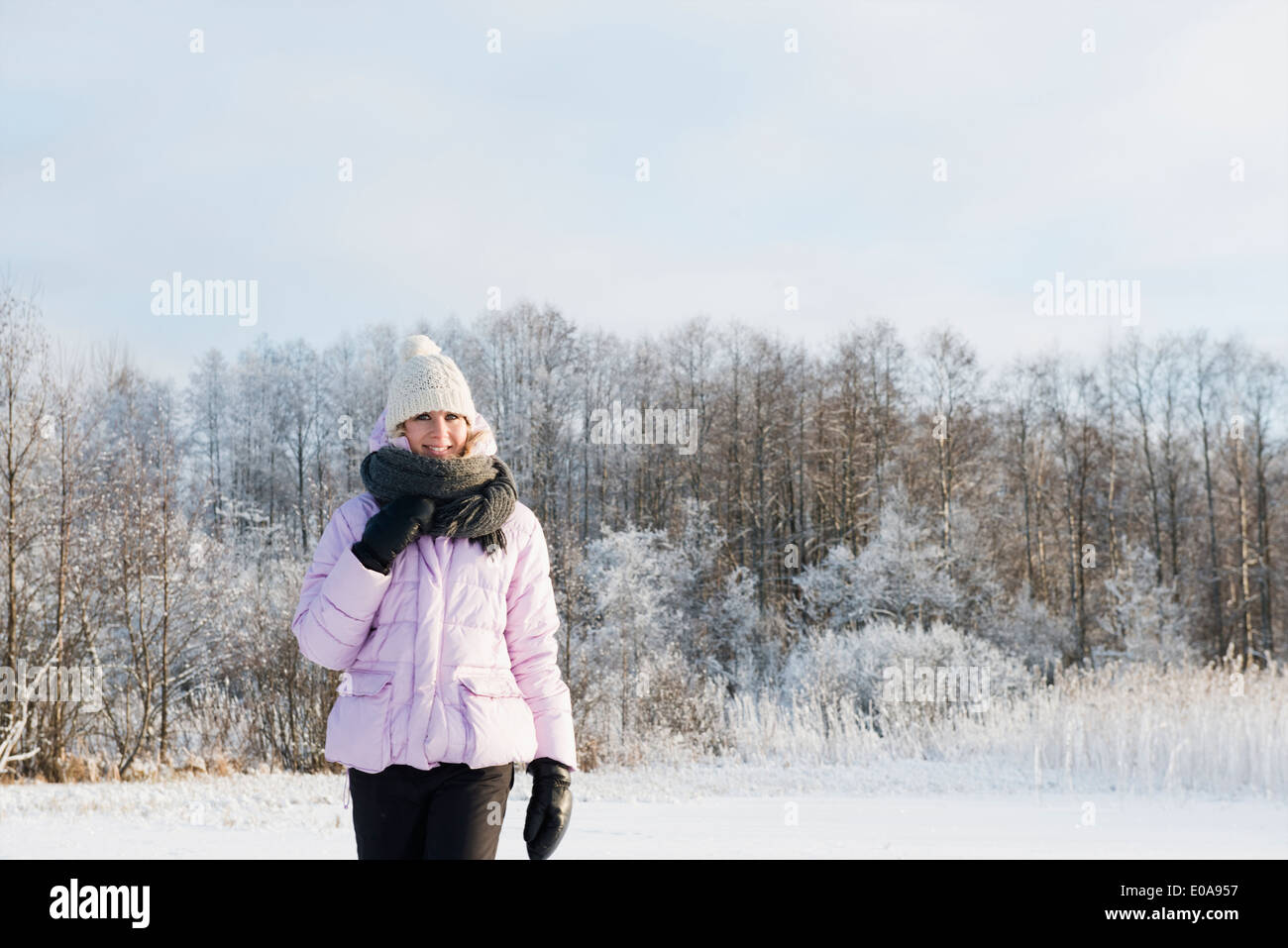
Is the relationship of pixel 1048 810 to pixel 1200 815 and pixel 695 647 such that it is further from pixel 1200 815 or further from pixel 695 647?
pixel 695 647

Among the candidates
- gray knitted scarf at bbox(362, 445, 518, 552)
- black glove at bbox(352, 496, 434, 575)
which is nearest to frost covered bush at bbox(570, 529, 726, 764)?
gray knitted scarf at bbox(362, 445, 518, 552)

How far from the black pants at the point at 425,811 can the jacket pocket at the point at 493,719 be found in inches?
2.5

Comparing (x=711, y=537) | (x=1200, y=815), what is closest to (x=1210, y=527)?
(x=711, y=537)

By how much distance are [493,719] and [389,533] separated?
526 millimetres

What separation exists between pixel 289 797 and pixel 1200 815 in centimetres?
710

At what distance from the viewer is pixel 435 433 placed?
2.93m

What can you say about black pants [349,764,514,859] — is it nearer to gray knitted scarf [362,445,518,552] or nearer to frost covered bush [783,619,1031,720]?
gray knitted scarf [362,445,518,552]

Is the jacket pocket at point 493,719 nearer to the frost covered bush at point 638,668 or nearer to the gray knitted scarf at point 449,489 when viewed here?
the gray knitted scarf at point 449,489

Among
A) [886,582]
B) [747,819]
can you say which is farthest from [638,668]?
[886,582]

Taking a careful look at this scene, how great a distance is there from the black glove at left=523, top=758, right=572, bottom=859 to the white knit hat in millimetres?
988

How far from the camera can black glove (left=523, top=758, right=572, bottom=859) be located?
273 cm

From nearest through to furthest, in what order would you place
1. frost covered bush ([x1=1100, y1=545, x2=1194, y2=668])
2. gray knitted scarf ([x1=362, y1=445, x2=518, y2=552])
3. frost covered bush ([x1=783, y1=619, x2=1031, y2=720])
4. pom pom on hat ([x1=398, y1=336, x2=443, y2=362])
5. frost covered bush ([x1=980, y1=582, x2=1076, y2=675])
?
gray knitted scarf ([x1=362, y1=445, x2=518, y2=552])
pom pom on hat ([x1=398, y1=336, x2=443, y2=362])
frost covered bush ([x1=783, y1=619, x2=1031, y2=720])
frost covered bush ([x1=1100, y1=545, x2=1194, y2=668])
frost covered bush ([x1=980, y1=582, x2=1076, y2=675])

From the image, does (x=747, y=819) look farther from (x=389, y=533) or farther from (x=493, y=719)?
(x=389, y=533)

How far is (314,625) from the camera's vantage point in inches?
104
